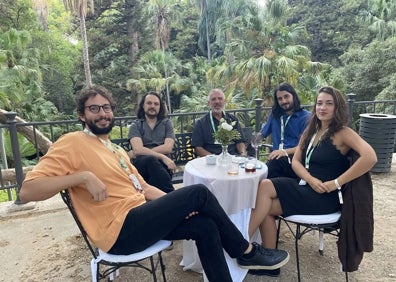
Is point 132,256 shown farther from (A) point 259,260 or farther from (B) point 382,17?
(B) point 382,17

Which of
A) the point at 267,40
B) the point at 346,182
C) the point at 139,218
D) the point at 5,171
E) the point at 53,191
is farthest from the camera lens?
the point at 267,40

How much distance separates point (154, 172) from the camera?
9.64 ft

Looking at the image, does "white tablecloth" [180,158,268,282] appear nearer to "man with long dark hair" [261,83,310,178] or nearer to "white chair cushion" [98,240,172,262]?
"white chair cushion" [98,240,172,262]

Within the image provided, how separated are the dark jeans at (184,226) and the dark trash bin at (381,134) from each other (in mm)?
3946

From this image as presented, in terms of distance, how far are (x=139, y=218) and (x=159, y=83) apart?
19.1 meters

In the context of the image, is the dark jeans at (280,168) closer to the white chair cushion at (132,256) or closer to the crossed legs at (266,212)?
the crossed legs at (266,212)

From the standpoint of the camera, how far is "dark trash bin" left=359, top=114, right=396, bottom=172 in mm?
4820

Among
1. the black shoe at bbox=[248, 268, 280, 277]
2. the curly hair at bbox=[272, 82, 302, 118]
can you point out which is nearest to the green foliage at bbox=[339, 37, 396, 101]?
the curly hair at bbox=[272, 82, 302, 118]

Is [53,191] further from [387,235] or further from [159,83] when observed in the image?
[159,83]

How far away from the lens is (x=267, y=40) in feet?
39.8

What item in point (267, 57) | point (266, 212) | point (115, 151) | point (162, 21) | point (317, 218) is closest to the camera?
point (115, 151)

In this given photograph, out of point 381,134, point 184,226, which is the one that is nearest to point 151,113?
point 184,226

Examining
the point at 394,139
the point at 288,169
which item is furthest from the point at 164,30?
the point at 288,169

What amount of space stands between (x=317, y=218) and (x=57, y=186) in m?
1.78
